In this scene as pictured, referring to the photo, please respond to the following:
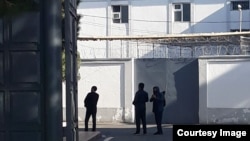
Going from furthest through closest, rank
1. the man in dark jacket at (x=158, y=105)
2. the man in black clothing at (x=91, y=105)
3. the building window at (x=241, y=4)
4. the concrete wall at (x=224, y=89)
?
the building window at (x=241, y=4) → the concrete wall at (x=224, y=89) → the man in black clothing at (x=91, y=105) → the man in dark jacket at (x=158, y=105)

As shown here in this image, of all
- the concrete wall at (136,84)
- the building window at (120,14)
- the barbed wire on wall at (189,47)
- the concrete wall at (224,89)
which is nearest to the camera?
the concrete wall at (224,89)

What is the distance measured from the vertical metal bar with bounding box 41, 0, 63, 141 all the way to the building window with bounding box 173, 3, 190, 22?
3506cm

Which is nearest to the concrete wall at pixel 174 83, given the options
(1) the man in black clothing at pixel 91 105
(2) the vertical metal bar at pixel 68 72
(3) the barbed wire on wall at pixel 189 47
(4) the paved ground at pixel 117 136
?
(3) the barbed wire on wall at pixel 189 47

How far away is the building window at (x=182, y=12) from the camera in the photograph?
39875mm

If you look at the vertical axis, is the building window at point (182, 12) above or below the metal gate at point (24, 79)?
above

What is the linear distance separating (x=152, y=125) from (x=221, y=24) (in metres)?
17.3

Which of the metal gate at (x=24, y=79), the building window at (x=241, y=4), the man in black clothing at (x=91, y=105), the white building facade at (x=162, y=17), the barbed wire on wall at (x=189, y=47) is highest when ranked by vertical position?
the building window at (x=241, y=4)

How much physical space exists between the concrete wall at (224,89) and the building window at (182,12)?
1633cm

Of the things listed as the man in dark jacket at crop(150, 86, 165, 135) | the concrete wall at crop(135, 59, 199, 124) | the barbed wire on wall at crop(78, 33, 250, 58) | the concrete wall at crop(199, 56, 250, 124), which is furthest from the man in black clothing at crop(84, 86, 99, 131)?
the barbed wire on wall at crop(78, 33, 250, 58)

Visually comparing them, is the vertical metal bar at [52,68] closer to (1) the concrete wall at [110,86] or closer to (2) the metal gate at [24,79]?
(2) the metal gate at [24,79]

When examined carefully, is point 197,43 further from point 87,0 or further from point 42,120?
point 42,120

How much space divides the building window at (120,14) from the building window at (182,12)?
3.30 m

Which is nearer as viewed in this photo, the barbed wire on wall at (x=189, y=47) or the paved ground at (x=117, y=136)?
the paved ground at (x=117, y=136)

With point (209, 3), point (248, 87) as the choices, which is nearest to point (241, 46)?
point (248, 87)
